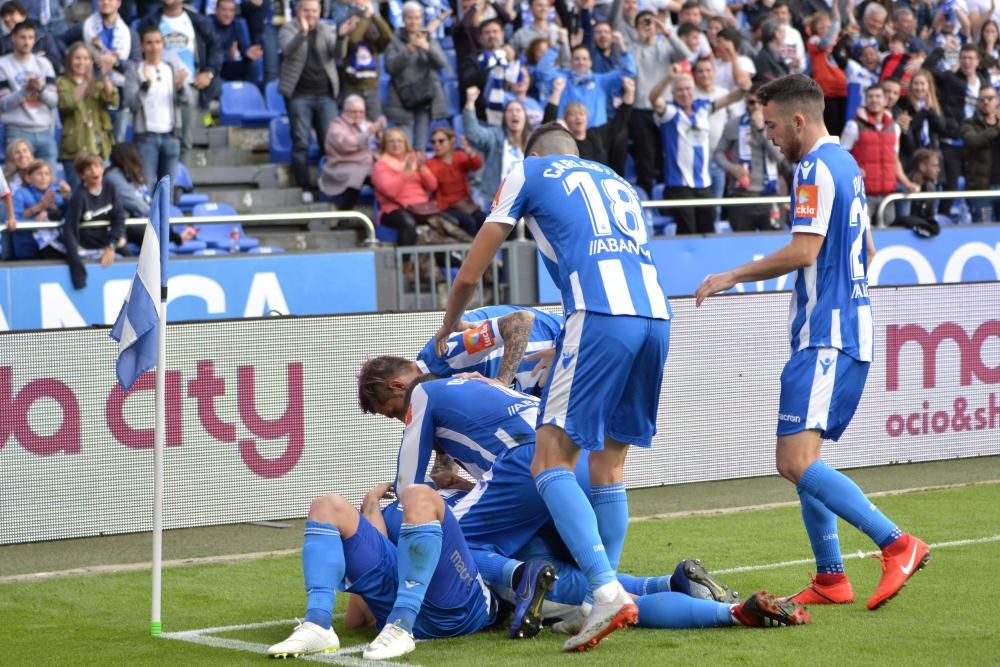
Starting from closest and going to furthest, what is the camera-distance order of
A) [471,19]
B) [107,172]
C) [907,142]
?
[107,172]
[471,19]
[907,142]

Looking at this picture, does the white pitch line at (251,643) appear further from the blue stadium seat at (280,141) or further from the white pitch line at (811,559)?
the blue stadium seat at (280,141)

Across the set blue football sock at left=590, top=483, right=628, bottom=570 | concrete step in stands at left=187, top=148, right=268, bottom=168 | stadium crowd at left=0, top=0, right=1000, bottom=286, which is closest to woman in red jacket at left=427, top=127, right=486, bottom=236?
stadium crowd at left=0, top=0, right=1000, bottom=286

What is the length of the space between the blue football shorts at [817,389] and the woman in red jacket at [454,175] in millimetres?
8969

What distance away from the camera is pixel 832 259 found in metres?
6.45

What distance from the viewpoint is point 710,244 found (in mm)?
16000

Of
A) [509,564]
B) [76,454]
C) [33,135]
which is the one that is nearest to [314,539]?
[509,564]

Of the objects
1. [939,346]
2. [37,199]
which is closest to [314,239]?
[37,199]

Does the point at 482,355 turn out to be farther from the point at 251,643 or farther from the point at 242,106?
the point at 242,106

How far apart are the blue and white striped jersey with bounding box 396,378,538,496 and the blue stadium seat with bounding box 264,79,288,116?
10967 mm

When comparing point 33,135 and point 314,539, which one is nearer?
point 314,539

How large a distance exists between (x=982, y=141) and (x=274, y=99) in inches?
341

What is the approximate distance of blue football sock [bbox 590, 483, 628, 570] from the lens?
6.25 m

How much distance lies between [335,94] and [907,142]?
7.02m

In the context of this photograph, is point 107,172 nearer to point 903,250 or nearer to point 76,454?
point 76,454
